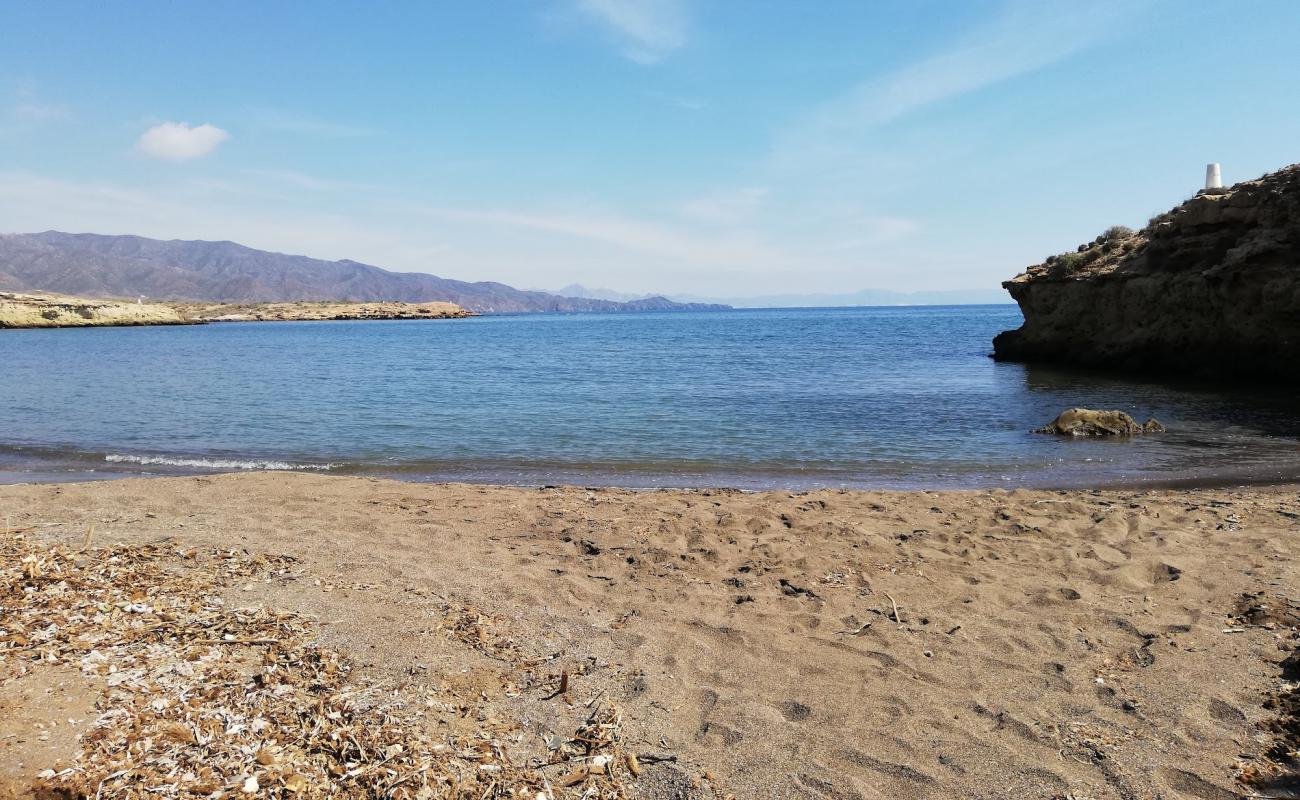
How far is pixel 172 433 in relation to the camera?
1672 cm

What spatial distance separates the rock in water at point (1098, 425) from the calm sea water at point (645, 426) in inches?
18.6

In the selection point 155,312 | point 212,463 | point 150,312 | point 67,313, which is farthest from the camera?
point 155,312

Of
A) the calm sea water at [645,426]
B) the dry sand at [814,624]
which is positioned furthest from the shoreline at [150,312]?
the dry sand at [814,624]

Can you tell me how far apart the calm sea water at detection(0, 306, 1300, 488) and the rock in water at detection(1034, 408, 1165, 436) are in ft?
1.55

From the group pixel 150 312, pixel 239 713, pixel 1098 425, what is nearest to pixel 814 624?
pixel 239 713

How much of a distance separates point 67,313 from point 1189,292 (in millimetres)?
107131

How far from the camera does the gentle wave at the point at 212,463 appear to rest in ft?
43.4

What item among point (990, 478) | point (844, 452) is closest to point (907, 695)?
point (990, 478)

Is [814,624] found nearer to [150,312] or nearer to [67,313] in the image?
[67,313]

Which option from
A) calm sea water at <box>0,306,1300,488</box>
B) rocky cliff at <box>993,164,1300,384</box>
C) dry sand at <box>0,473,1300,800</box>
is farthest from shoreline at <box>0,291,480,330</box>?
rocky cliff at <box>993,164,1300,384</box>

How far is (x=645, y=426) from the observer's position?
56.0ft

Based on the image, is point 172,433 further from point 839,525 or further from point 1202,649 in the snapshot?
point 1202,649

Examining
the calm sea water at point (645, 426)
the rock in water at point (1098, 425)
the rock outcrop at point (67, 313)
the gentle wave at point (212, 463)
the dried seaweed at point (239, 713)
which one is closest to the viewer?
the dried seaweed at point (239, 713)

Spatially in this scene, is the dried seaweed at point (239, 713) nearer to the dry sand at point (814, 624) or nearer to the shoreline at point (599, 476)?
the dry sand at point (814, 624)
